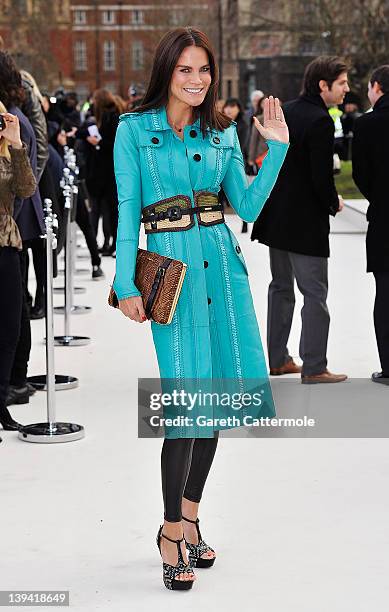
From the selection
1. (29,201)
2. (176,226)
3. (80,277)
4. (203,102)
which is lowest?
(80,277)

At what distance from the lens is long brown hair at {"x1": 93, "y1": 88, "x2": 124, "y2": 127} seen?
1552 centimetres

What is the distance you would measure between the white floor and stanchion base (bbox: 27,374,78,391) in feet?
0.30

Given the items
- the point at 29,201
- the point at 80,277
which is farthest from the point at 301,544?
the point at 80,277

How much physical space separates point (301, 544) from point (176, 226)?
1.39 meters

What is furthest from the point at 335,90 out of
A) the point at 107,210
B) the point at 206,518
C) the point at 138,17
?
the point at 138,17

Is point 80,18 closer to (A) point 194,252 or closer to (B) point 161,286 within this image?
(A) point 194,252

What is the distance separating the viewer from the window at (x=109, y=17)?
11688 cm

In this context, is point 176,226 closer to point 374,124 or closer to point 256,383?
point 256,383

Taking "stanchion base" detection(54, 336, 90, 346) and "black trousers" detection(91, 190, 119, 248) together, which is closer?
"stanchion base" detection(54, 336, 90, 346)

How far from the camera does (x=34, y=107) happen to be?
8453 mm

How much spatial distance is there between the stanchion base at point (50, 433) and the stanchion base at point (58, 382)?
1179mm

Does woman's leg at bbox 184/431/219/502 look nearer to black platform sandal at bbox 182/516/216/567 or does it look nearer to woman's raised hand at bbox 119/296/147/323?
black platform sandal at bbox 182/516/216/567

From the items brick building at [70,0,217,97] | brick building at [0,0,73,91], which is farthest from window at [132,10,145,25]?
brick building at [0,0,73,91]

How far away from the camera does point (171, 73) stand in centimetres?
471
